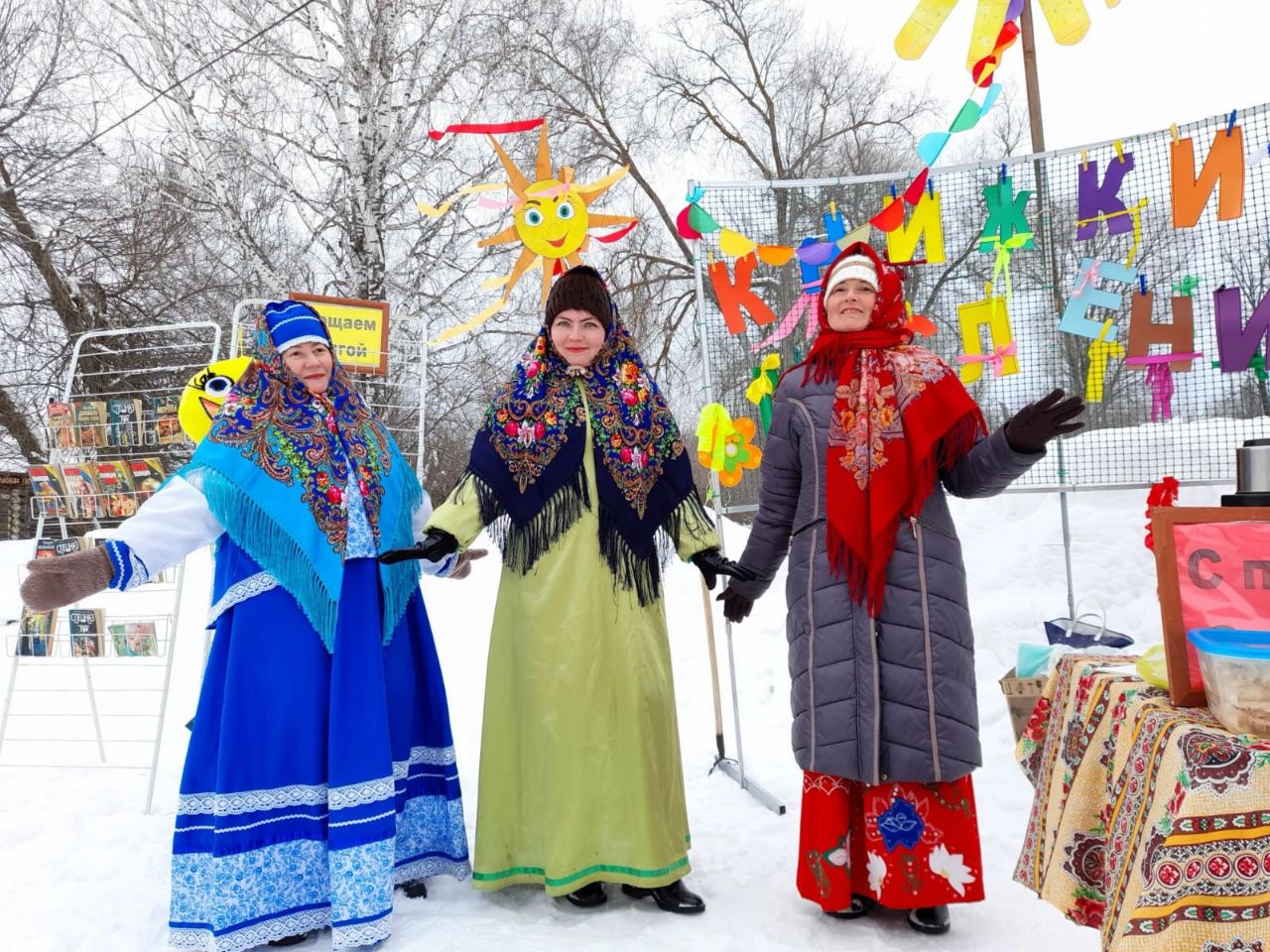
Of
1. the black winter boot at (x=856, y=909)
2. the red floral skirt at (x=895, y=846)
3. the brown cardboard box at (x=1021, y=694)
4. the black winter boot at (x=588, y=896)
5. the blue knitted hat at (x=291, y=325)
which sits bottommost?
the black winter boot at (x=856, y=909)

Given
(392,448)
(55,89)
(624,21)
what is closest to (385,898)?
(392,448)

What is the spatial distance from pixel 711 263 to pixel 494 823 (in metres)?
2.36

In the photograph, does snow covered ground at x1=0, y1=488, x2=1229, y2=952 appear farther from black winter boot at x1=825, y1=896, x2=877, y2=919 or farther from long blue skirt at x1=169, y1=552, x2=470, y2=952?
long blue skirt at x1=169, y1=552, x2=470, y2=952

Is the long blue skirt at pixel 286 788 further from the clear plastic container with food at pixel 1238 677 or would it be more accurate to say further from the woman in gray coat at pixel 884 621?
the clear plastic container with food at pixel 1238 677

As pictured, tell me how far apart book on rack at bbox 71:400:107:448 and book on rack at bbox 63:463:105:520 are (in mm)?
197

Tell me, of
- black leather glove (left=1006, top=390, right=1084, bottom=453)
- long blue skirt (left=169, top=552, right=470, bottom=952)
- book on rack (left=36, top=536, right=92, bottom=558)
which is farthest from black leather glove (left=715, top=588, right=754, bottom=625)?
book on rack (left=36, top=536, right=92, bottom=558)

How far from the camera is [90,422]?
3.96 m

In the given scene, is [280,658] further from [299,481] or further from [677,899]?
[677,899]

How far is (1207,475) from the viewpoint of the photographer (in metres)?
3.63

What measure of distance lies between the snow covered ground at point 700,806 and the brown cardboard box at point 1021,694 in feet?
1.72

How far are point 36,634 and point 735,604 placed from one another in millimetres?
3123

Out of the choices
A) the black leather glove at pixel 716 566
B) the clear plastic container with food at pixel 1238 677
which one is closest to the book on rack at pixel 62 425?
the black leather glove at pixel 716 566

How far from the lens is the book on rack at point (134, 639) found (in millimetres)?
3674

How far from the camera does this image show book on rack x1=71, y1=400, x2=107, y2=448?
13.0 ft
